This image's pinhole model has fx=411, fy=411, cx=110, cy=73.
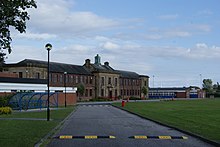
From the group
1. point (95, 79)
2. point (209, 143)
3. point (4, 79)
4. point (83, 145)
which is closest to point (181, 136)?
point (209, 143)

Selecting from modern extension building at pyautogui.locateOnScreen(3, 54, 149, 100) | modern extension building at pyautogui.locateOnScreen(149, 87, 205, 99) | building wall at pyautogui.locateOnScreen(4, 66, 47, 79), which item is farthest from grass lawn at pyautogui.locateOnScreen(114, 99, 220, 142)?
modern extension building at pyautogui.locateOnScreen(149, 87, 205, 99)

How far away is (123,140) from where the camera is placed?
16750mm

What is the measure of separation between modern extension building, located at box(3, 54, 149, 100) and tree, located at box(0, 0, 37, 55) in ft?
213

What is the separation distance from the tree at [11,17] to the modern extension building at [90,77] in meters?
65.0

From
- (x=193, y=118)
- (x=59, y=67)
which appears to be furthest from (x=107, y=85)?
(x=193, y=118)

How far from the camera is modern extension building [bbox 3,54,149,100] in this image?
86188 millimetres

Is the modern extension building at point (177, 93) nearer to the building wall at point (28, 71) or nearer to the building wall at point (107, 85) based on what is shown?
the building wall at point (107, 85)

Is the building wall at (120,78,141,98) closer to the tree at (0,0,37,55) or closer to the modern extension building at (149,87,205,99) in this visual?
the modern extension building at (149,87,205,99)

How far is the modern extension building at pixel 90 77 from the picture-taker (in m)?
86.2

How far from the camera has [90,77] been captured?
361ft

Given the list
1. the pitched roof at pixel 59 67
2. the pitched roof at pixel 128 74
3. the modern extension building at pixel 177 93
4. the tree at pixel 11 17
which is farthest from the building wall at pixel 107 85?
the tree at pixel 11 17

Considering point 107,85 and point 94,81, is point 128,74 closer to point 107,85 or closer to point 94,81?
point 107,85

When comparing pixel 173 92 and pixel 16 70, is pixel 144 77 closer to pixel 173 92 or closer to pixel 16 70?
pixel 173 92

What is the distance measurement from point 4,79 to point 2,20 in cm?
4050
